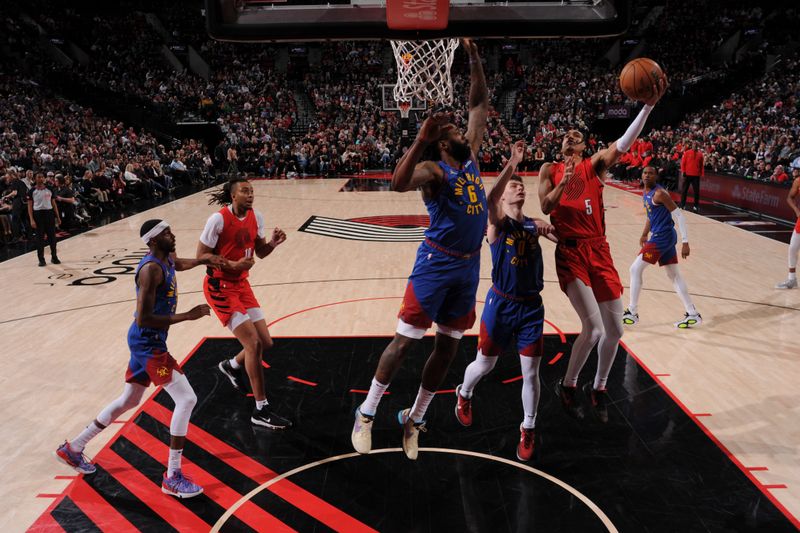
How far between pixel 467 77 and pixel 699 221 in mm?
18422

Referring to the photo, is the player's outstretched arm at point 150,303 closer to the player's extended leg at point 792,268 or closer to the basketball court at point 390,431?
the basketball court at point 390,431

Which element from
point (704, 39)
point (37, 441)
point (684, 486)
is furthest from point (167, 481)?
point (704, 39)

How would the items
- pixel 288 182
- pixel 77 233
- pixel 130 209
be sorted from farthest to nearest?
pixel 288 182, pixel 130 209, pixel 77 233

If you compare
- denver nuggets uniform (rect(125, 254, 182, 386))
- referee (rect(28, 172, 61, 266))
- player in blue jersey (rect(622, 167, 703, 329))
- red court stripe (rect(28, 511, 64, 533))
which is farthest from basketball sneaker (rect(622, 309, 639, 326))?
referee (rect(28, 172, 61, 266))

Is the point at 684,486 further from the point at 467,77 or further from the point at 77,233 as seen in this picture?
the point at 467,77

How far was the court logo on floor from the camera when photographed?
12070mm

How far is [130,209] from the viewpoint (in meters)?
15.9

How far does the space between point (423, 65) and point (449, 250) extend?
9.32 metres

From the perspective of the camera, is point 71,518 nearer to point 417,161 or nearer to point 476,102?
point 417,161

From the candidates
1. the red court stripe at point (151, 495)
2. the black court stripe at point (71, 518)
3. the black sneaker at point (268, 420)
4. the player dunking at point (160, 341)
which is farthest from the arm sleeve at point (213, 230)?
the black court stripe at point (71, 518)

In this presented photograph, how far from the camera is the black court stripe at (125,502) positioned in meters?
3.58

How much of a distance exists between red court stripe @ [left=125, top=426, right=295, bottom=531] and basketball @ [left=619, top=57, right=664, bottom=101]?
3594mm

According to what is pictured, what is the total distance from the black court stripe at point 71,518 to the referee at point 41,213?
6.96m

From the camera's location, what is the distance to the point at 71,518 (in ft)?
11.9
